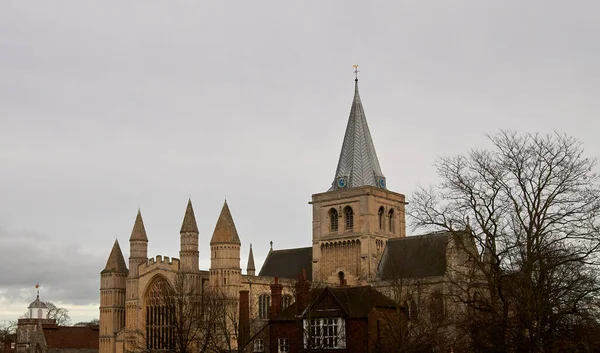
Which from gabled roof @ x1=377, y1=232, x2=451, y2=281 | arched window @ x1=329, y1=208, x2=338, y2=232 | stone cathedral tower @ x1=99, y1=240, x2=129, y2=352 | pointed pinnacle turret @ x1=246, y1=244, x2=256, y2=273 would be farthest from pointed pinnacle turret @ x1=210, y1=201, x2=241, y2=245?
pointed pinnacle turret @ x1=246, y1=244, x2=256, y2=273

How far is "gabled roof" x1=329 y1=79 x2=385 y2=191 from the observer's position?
288ft

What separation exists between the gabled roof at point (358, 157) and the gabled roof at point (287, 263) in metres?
7.31

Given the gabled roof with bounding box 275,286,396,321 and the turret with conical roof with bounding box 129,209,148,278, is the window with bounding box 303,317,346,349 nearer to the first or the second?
the gabled roof with bounding box 275,286,396,321

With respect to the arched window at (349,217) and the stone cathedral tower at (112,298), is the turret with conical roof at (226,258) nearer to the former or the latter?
the arched window at (349,217)

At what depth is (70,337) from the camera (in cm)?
8944

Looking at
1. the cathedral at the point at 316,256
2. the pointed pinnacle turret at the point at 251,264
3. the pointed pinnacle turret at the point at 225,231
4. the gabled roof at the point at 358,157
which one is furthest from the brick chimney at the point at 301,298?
the pointed pinnacle turret at the point at 251,264

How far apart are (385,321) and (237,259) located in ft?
100

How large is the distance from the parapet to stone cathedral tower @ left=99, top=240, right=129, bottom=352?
4.12 metres

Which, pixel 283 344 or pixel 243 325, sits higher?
pixel 243 325

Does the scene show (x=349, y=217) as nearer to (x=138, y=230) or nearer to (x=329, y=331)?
(x=138, y=230)

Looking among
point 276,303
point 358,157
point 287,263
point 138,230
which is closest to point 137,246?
point 138,230

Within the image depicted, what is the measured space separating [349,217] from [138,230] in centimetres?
1925

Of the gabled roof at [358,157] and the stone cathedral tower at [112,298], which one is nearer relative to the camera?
the stone cathedral tower at [112,298]

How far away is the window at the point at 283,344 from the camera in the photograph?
52.3 m
